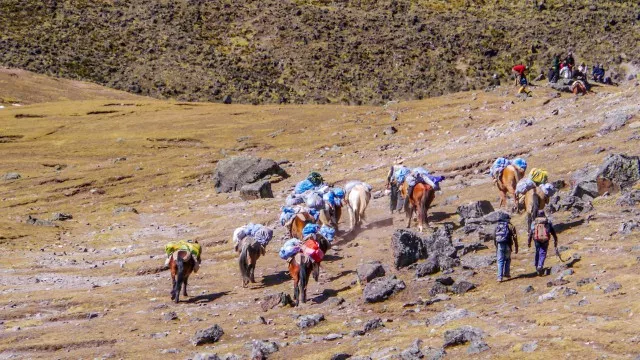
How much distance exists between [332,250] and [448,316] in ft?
27.5

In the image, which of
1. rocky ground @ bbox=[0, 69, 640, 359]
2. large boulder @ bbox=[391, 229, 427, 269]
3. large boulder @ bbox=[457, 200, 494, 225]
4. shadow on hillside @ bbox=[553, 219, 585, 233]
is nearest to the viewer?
rocky ground @ bbox=[0, 69, 640, 359]

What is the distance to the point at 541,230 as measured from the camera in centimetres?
1552

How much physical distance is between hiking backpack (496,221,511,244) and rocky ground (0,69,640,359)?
75 centimetres

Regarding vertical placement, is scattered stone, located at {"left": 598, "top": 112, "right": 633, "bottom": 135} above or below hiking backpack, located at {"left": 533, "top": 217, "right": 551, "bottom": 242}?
above

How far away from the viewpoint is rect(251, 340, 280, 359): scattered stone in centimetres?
1347

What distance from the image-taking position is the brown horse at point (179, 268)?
1880 centimetres

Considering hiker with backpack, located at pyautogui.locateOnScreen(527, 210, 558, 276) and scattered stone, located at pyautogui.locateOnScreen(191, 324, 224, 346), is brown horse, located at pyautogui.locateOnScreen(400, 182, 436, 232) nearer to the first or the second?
hiker with backpack, located at pyautogui.locateOnScreen(527, 210, 558, 276)

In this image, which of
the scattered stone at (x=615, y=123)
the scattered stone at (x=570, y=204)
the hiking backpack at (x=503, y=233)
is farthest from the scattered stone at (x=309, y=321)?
the scattered stone at (x=615, y=123)

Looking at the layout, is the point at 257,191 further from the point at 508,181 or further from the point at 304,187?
the point at 508,181

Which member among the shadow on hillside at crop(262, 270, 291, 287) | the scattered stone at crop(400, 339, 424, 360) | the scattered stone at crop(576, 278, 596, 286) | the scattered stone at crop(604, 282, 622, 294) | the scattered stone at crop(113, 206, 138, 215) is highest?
the scattered stone at crop(604, 282, 622, 294)

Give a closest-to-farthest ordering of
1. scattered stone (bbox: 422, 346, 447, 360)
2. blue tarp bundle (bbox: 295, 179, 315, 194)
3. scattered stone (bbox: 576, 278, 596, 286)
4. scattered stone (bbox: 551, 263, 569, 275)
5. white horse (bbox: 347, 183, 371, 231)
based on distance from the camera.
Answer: scattered stone (bbox: 422, 346, 447, 360) < scattered stone (bbox: 576, 278, 596, 286) < scattered stone (bbox: 551, 263, 569, 275) < white horse (bbox: 347, 183, 371, 231) < blue tarp bundle (bbox: 295, 179, 315, 194)

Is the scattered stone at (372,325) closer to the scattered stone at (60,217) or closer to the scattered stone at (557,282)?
the scattered stone at (557,282)

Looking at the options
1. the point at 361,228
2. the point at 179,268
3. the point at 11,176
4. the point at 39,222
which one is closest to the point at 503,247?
the point at 179,268

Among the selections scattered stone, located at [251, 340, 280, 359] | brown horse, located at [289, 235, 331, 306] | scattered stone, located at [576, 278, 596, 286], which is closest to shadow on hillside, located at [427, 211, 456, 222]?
brown horse, located at [289, 235, 331, 306]
